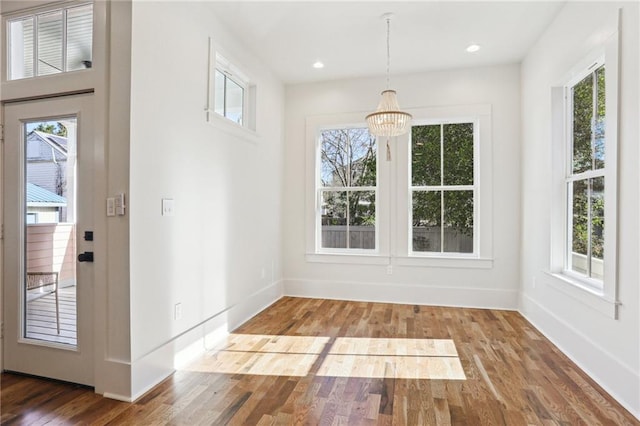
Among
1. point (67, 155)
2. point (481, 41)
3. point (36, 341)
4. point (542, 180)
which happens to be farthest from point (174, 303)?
point (481, 41)

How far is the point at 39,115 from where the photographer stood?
2.43 m

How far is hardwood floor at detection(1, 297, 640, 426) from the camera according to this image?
2020 mm

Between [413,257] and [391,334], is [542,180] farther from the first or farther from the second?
[391,334]

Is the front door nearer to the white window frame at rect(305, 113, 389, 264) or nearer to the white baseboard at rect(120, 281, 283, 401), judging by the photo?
the white baseboard at rect(120, 281, 283, 401)

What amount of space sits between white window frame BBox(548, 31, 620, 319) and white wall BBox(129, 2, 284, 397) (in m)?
3.07

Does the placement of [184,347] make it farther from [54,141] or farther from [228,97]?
[228,97]

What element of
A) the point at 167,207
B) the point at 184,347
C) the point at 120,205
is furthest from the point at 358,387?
the point at 120,205

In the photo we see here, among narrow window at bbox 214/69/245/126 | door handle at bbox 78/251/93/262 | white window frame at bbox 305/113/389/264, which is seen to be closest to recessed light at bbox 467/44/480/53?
white window frame at bbox 305/113/389/264

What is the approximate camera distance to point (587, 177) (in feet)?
9.20

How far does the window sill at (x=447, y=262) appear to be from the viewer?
170 inches

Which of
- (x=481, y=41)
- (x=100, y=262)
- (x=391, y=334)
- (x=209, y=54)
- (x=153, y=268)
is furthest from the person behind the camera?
(x=481, y=41)

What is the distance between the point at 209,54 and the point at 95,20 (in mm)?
992

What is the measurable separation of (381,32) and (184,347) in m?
3.46

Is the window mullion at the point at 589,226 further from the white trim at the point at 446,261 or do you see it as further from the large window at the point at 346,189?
the large window at the point at 346,189
